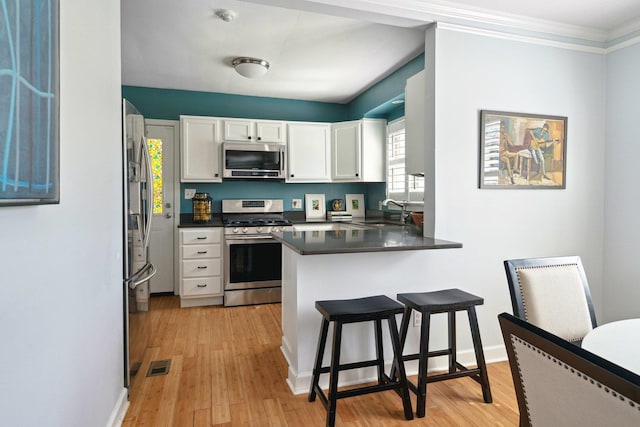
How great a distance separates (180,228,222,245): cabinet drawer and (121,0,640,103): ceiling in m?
1.74

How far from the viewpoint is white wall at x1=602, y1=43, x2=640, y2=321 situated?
2699 mm

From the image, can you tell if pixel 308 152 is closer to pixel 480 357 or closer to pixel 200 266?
pixel 200 266

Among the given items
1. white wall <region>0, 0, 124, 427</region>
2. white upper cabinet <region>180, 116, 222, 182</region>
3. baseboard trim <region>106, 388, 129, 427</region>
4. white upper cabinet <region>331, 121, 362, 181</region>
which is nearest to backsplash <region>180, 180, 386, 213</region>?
white upper cabinet <region>180, 116, 222, 182</region>

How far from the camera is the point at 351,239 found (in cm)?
241

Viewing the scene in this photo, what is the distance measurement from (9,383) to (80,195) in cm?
73

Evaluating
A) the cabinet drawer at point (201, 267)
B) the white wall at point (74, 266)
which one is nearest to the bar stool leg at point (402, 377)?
the white wall at point (74, 266)

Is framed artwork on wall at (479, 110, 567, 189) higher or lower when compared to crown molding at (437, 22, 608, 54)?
lower

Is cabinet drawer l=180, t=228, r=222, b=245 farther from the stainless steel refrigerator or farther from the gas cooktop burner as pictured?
the stainless steel refrigerator

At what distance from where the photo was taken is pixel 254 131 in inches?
178

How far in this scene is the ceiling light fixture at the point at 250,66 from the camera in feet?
11.6

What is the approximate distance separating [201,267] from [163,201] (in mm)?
1039

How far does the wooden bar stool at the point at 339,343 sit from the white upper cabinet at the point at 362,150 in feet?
8.55

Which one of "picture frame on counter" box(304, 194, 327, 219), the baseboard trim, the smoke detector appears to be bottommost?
the baseboard trim

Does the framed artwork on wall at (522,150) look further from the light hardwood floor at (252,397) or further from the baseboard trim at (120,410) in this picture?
the baseboard trim at (120,410)
